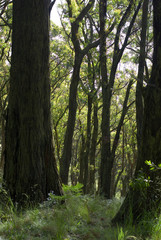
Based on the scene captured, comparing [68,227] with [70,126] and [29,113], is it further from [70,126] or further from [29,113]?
[70,126]

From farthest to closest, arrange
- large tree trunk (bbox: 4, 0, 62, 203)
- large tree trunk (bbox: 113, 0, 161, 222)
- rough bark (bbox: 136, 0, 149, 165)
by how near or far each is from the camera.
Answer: rough bark (bbox: 136, 0, 149, 165), large tree trunk (bbox: 4, 0, 62, 203), large tree trunk (bbox: 113, 0, 161, 222)

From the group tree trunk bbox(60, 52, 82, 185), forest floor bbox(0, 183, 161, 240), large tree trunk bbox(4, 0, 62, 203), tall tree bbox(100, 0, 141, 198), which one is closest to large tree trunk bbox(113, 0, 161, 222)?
forest floor bbox(0, 183, 161, 240)

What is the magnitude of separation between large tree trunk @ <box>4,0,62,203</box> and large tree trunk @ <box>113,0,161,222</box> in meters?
1.97

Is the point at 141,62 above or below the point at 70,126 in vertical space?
above

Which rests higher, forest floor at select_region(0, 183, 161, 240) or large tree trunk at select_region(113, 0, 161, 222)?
large tree trunk at select_region(113, 0, 161, 222)

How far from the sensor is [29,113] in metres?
5.17

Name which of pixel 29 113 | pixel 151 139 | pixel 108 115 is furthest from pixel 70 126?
pixel 151 139

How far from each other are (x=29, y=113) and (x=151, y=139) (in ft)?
8.20

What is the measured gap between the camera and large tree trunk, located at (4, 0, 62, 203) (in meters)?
5.12

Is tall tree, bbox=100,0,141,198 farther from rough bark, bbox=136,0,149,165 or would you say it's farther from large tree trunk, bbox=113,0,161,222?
large tree trunk, bbox=113,0,161,222

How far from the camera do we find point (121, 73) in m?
16.8

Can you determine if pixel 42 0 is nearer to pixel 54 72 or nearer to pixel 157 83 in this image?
pixel 157 83

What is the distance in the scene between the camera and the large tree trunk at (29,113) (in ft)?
16.8

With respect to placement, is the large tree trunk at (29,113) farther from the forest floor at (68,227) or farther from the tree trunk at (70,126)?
the tree trunk at (70,126)
